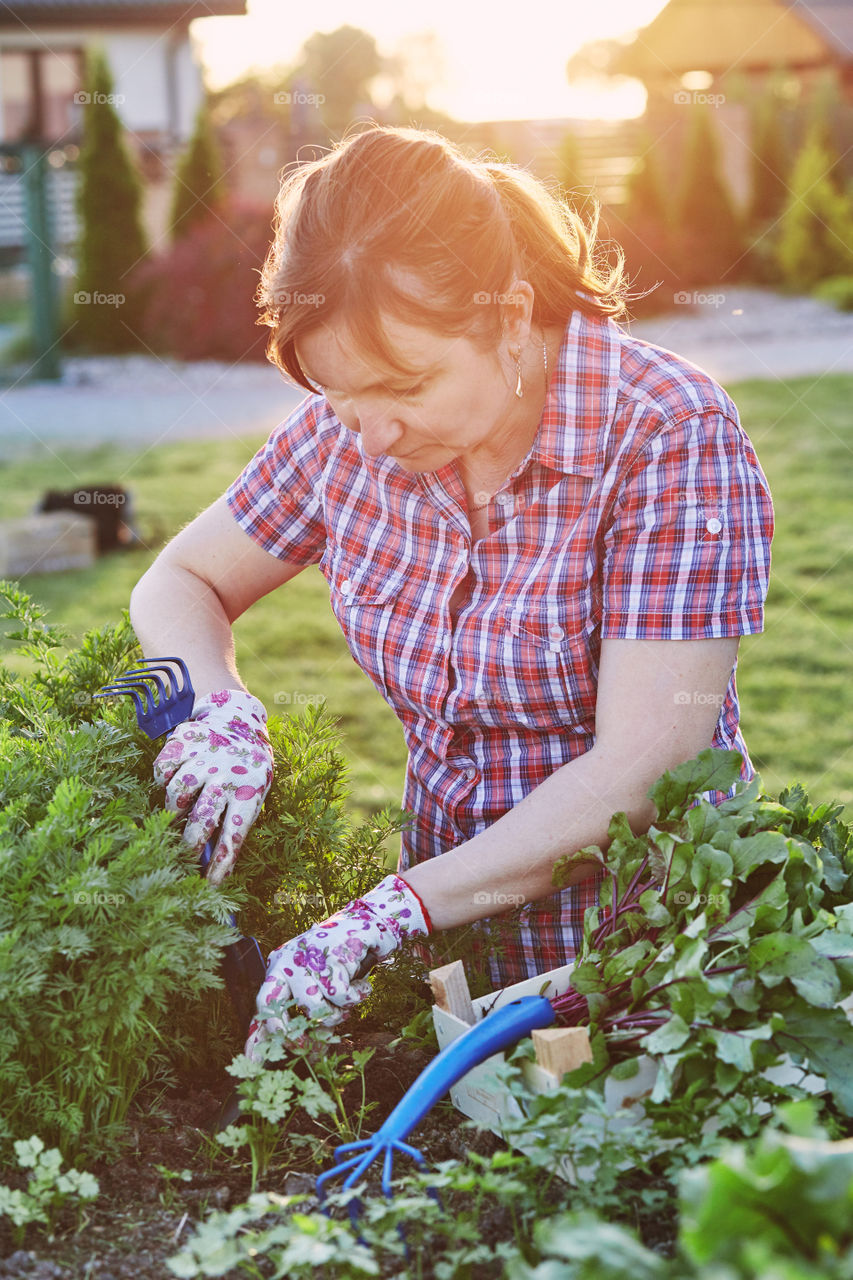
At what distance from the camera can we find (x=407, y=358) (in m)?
1.68

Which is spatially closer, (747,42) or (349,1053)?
(349,1053)

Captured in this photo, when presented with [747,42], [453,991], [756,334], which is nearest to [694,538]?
[453,991]

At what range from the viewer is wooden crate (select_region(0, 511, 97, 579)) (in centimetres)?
682

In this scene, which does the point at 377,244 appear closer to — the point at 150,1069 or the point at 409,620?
the point at 409,620

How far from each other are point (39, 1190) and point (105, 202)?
492 inches

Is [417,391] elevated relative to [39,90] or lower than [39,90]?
lower

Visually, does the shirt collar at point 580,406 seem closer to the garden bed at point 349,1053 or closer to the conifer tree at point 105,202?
the garden bed at point 349,1053

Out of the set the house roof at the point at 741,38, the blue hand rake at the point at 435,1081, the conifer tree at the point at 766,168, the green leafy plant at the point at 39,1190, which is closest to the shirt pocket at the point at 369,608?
the blue hand rake at the point at 435,1081

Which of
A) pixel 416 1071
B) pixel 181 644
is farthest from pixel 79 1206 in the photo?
pixel 181 644

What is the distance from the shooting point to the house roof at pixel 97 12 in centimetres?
1560

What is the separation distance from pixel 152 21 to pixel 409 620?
55.9 ft

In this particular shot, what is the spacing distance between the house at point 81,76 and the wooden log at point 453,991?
50.5 ft

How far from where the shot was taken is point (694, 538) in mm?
1709

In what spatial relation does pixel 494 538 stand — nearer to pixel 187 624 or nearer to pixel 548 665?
pixel 548 665
